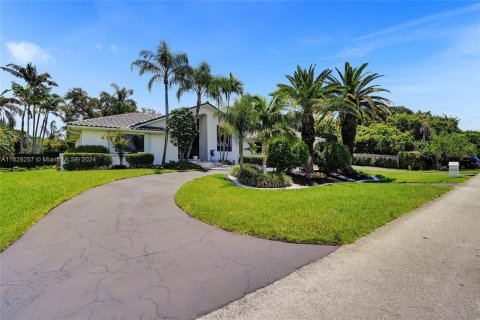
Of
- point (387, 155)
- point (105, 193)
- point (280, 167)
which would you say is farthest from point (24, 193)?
point (387, 155)

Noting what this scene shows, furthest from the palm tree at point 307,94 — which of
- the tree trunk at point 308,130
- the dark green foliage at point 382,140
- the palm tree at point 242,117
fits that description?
the dark green foliage at point 382,140

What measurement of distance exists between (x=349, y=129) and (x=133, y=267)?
66.3 feet

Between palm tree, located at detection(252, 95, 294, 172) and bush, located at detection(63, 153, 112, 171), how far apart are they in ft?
40.7

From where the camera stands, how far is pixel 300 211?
8.07 metres

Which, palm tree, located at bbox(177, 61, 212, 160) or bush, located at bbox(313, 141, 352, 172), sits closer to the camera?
bush, located at bbox(313, 141, 352, 172)

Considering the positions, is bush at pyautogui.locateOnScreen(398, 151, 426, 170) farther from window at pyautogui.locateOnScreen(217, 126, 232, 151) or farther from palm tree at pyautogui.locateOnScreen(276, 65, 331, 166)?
window at pyautogui.locateOnScreen(217, 126, 232, 151)

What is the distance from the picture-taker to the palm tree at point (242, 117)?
15211mm

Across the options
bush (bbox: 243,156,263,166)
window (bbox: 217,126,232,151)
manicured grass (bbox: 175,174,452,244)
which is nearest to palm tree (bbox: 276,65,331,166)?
manicured grass (bbox: 175,174,452,244)

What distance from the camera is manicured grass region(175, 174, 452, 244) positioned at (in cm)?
624

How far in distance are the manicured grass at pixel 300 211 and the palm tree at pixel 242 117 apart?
4.73 m

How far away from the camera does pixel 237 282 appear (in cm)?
411

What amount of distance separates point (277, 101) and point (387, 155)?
27622mm

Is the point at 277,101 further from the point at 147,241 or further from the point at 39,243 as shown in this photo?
the point at 39,243

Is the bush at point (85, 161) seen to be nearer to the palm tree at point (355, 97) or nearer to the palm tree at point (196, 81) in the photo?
the palm tree at point (196, 81)
